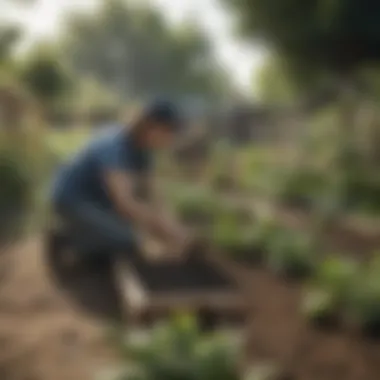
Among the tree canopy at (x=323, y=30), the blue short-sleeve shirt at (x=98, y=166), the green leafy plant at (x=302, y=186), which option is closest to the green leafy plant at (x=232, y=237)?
the green leafy plant at (x=302, y=186)

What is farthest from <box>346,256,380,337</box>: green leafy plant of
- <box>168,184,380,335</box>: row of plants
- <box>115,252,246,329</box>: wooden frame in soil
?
<box>115,252,246,329</box>: wooden frame in soil

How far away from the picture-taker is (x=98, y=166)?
1724mm

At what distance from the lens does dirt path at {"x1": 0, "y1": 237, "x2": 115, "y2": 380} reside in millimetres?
1647

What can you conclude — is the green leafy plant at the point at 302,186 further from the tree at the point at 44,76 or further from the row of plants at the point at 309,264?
the tree at the point at 44,76

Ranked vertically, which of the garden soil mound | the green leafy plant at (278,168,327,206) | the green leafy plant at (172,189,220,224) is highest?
the green leafy plant at (278,168,327,206)

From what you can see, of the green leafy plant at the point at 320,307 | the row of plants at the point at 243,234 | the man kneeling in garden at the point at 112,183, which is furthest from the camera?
the green leafy plant at the point at 320,307

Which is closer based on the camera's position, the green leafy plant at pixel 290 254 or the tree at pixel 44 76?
the tree at pixel 44 76

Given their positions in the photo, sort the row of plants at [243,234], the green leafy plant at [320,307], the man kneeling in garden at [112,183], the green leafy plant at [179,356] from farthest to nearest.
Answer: the green leafy plant at [320,307] < the row of plants at [243,234] < the man kneeling in garden at [112,183] < the green leafy plant at [179,356]

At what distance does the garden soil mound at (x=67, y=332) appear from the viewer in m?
1.65

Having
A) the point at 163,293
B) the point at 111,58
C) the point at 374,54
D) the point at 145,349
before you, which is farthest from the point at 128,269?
the point at 374,54

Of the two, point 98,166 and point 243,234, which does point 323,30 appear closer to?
Result: point 243,234

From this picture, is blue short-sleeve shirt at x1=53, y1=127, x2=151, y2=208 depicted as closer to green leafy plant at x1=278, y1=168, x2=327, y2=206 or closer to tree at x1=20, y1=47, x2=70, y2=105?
tree at x1=20, y1=47, x2=70, y2=105

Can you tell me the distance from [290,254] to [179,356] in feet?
1.49

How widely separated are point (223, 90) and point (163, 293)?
459 millimetres
